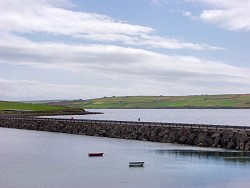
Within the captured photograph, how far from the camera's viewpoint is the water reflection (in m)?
58.1

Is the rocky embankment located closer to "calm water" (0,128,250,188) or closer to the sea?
the sea

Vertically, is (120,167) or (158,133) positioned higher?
(158,133)

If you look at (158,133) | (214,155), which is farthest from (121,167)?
(158,133)

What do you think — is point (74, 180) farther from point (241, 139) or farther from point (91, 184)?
point (241, 139)

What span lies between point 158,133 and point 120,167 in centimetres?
3101

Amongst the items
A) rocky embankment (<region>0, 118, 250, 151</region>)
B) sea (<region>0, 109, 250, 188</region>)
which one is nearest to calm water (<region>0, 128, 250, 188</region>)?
sea (<region>0, 109, 250, 188</region>)

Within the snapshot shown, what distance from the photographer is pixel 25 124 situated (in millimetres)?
124562

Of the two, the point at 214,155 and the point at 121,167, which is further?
the point at 214,155

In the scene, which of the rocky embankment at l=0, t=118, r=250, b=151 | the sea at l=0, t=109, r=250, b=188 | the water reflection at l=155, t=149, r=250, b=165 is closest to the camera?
the sea at l=0, t=109, r=250, b=188

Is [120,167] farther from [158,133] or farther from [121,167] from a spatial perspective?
[158,133]

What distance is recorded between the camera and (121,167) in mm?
53125

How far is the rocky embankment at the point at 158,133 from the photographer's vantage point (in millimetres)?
69269

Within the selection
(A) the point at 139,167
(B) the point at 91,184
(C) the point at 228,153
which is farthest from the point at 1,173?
(C) the point at 228,153

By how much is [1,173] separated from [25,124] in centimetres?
7738
